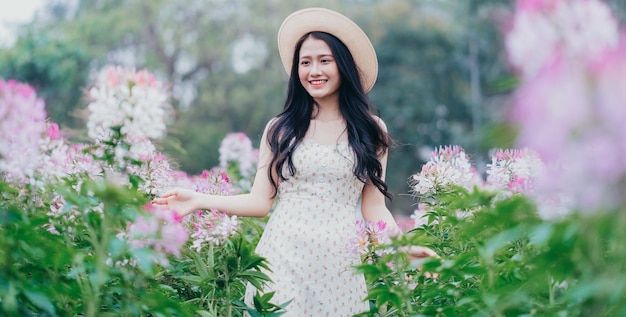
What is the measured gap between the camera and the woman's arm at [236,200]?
9.42 feet

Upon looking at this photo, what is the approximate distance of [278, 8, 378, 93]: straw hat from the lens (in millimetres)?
3355

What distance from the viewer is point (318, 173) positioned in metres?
3.19

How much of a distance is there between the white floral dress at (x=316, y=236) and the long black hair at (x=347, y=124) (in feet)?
0.14

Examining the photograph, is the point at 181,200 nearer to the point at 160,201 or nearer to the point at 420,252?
the point at 160,201

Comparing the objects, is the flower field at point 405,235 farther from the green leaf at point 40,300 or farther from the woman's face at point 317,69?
the woman's face at point 317,69

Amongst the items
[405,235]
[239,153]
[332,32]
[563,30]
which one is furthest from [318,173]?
[239,153]

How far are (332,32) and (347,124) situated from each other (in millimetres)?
384

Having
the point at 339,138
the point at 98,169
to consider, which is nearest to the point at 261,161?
the point at 339,138

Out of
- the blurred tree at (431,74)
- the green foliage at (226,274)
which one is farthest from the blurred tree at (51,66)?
the green foliage at (226,274)

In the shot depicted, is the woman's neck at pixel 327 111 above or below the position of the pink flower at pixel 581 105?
above

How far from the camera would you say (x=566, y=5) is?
4.97 ft

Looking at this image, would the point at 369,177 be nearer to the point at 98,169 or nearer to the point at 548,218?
the point at 98,169

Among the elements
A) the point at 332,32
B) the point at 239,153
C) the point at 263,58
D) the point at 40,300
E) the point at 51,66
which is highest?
the point at 263,58

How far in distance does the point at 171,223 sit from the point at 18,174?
1.34ft
